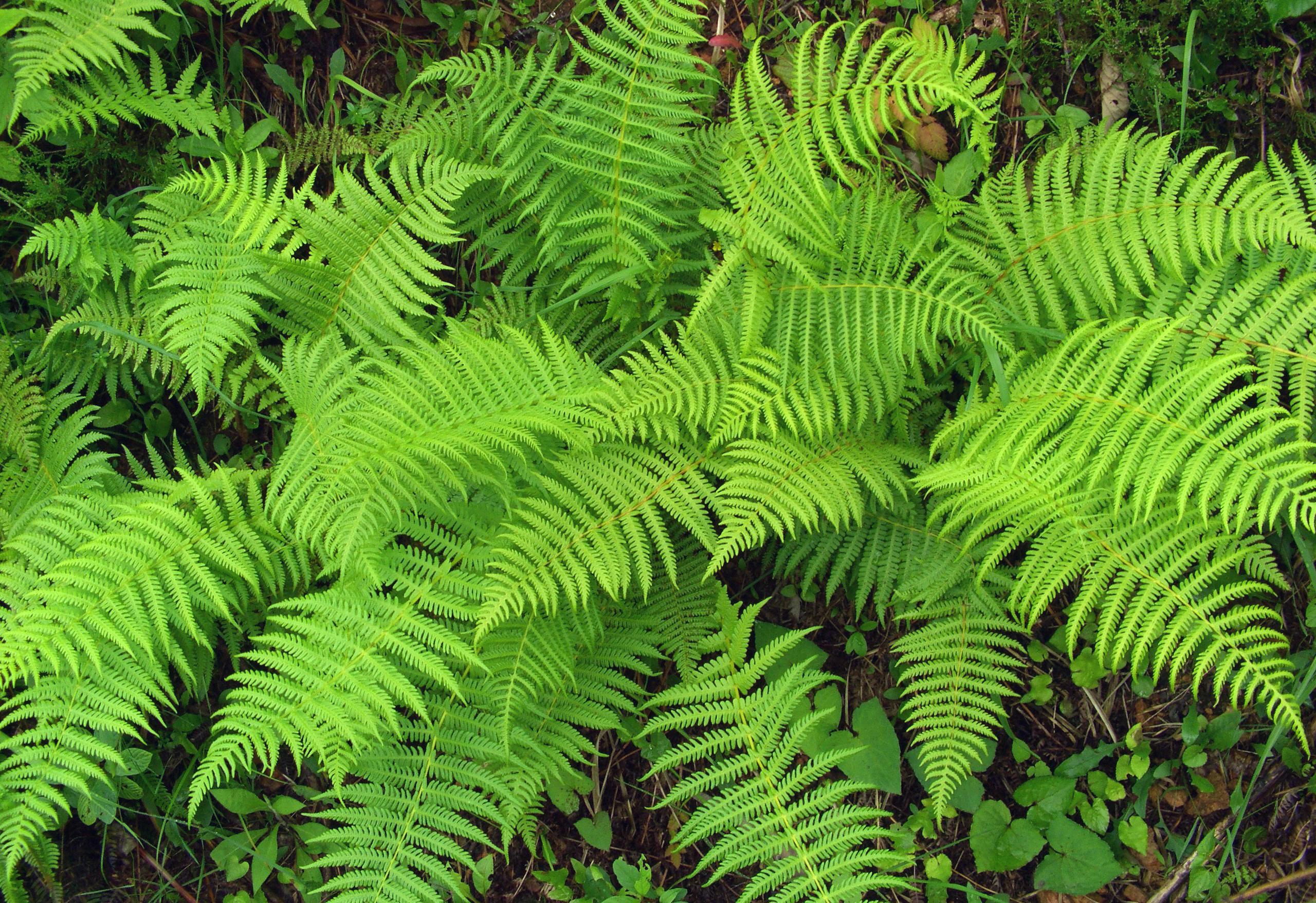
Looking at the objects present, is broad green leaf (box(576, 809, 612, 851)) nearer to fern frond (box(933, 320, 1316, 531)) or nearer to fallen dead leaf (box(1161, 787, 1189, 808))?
fern frond (box(933, 320, 1316, 531))

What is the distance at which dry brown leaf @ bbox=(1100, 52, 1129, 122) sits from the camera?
3.73m

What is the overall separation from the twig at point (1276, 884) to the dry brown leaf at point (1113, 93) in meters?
2.93

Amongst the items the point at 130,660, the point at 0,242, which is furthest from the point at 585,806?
the point at 0,242

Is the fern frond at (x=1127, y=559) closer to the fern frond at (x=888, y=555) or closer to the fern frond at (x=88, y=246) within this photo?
the fern frond at (x=888, y=555)

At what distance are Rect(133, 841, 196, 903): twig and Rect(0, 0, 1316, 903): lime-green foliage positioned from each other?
0.30 m

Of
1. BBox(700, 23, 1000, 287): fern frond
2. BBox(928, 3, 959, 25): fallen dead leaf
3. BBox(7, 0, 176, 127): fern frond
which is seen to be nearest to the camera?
BBox(700, 23, 1000, 287): fern frond

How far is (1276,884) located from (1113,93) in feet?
10.1

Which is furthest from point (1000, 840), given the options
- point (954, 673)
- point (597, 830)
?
point (597, 830)

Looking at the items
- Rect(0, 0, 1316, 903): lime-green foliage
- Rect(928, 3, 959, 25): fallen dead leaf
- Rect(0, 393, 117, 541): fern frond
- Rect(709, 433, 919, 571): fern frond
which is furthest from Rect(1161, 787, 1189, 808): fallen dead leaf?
Rect(0, 393, 117, 541): fern frond

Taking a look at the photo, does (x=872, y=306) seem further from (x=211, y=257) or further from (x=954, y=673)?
(x=211, y=257)

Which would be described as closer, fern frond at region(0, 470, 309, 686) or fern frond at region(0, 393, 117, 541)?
fern frond at region(0, 470, 309, 686)

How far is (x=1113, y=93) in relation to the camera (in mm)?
3748

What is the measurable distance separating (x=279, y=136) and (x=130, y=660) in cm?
222

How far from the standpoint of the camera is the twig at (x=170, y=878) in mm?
3488
